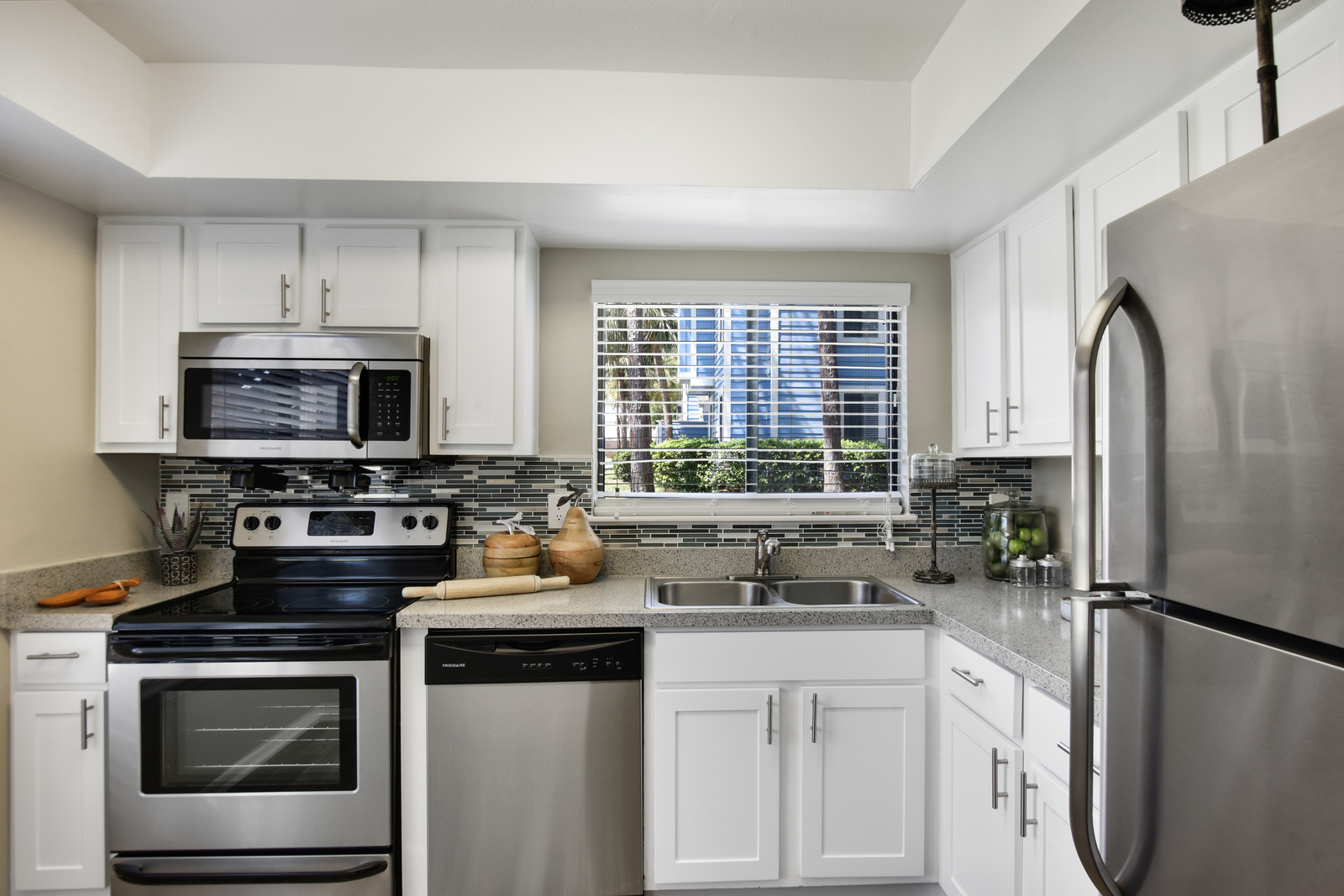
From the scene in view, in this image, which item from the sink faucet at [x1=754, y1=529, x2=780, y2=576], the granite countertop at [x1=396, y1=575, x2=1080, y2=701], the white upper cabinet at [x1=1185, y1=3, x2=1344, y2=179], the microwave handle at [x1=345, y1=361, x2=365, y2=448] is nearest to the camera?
the white upper cabinet at [x1=1185, y1=3, x2=1344, y2=179]

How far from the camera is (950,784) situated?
6.35ft

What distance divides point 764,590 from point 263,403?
5.82 feet

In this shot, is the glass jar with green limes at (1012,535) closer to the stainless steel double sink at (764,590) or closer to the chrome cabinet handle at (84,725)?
the stainless steel double sink at (764,590)

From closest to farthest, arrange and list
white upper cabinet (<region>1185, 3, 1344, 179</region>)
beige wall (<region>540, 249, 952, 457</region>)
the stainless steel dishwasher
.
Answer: white upper cabinet (<region>1185, 3, 1344, 179</region>), the stainless steel dishwasher, beige wall (<region>540, 249, 952, 457</region>)

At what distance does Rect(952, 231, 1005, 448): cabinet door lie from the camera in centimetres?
230

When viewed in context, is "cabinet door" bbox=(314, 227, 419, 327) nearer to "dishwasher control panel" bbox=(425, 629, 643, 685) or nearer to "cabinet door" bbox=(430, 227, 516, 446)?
"cabinet door" bbox=(430, 227, 516, 446)

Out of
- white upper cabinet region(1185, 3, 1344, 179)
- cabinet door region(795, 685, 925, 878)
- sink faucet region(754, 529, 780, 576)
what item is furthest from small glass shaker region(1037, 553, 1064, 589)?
white upper cabinet region(1185, 3, 1344, 179)

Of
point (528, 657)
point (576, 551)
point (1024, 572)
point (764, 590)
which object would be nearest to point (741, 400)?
point (764, 590)

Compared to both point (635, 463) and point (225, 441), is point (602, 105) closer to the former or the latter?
point (635, 463)

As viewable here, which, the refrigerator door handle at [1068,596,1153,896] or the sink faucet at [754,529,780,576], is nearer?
the refrigerator door handle at [1068,596,1153,896]

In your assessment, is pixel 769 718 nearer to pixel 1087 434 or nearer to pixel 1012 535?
pixel 1012 535

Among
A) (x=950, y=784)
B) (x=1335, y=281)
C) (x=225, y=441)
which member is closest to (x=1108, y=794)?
(x=1335, y=281)

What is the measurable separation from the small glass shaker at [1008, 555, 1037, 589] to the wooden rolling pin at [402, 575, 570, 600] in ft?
4.98

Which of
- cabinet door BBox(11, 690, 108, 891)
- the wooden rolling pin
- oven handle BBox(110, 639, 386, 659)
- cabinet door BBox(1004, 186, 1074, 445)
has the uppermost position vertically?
cabinet door BBox(1004, 186, 1074, 445)
